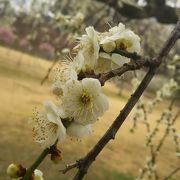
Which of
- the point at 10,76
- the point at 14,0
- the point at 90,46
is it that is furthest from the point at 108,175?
the point at 14,0

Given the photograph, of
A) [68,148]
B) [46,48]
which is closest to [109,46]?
[68,148]

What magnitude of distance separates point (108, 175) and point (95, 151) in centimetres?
272

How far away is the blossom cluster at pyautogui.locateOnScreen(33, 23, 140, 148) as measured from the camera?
672 millimetres

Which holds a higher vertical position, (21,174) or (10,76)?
(21,174)

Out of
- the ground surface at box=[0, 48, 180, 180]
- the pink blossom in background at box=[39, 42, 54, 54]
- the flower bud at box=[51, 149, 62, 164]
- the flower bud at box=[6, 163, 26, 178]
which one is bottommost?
the pink blossom in background at box=[39, 42, 54, 54]

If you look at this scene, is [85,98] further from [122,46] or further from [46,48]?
[46,48]

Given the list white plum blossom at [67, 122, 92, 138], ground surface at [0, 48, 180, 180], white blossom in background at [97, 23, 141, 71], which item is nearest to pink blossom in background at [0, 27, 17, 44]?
ground surface at [0, 48, 180, 180]

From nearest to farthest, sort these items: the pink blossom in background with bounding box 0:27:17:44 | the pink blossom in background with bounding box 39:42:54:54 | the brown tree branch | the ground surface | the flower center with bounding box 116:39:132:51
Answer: the brown tree branch < the flower center with bounding box 116:39:132:51 < the ground surface < the pink blossom in background with bounding box 0:27:17:44 < the pink blossom in background with bounding box 39:42:54:54

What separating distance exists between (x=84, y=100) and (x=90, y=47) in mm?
81

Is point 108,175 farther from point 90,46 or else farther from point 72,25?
point 90,46

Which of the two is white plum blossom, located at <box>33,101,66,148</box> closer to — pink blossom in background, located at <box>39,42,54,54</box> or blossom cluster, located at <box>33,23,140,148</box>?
blossom cluster, located at <box>33,23,140,148</box>

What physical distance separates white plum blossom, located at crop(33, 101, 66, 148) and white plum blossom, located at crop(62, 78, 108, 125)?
0.8 inches

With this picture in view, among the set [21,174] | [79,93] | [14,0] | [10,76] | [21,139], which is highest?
[79,93]

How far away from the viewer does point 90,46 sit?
2.44 ft
